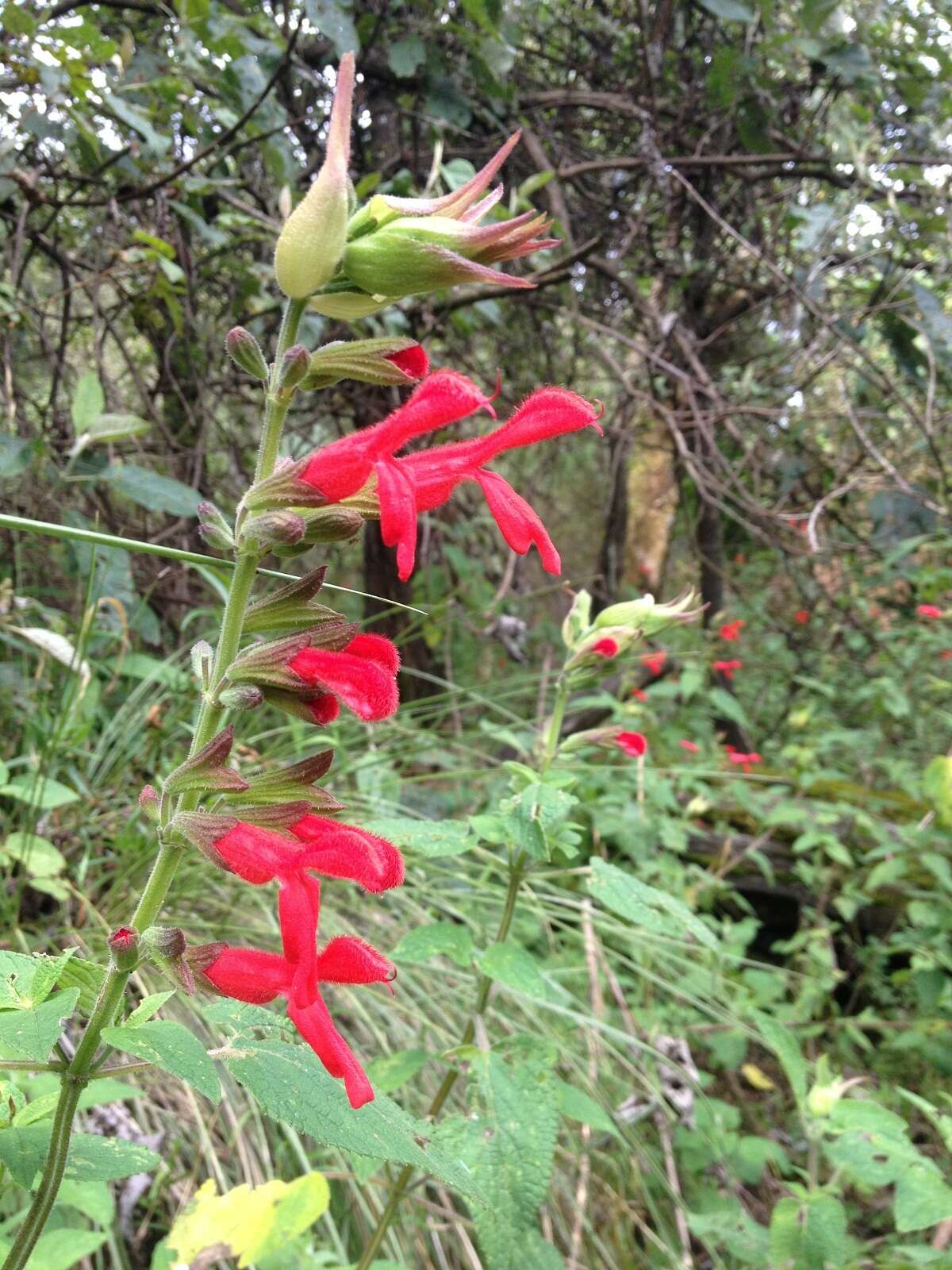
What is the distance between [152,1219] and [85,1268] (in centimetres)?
21

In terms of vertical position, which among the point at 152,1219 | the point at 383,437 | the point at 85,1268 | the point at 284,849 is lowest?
the point at 152,1219

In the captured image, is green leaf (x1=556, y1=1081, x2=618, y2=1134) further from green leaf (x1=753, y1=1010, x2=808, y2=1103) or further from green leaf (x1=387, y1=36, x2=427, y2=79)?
green leaf (x1=387, y1=36, x2=427, y2=79)

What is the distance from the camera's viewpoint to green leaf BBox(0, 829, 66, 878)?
117cm

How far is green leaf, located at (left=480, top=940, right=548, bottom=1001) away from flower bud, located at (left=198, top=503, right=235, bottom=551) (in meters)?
0.50

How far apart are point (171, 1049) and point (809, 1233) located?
34.0 inches

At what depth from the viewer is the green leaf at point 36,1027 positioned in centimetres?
41

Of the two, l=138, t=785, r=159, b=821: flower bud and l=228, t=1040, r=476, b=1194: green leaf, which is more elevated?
l=138, t=785, r=159, b=821: flower bud

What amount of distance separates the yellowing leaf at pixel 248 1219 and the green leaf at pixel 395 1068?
11cm

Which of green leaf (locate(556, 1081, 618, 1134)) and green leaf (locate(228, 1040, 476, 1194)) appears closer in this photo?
green leaf (locate(228, 1040, 476, 1194))

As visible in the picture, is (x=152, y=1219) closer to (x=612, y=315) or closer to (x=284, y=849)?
(x=284, y=849)

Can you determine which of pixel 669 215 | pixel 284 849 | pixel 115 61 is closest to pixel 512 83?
pixel 669 215

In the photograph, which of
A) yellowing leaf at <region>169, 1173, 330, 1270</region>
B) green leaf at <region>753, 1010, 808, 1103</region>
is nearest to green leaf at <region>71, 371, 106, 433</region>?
yellowing leaf at <region>169, 1173, 330, 1270</region>

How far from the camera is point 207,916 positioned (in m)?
1.44

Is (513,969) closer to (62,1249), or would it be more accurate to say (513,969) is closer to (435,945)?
(435,945)
